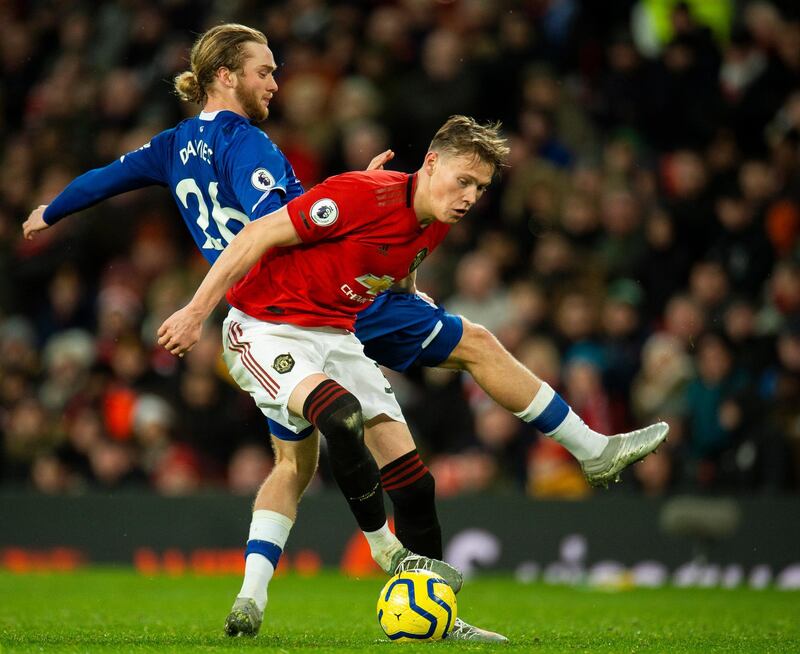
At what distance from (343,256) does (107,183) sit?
4.50 ft

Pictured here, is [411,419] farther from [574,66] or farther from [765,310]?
[574,66]

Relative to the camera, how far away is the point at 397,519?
620 centimetres

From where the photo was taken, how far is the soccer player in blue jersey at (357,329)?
6066 mm

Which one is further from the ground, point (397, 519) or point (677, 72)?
point (677, 72)

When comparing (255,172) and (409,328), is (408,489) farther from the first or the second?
(255,172)

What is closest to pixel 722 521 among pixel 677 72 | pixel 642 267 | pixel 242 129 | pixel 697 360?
pixel 697 360

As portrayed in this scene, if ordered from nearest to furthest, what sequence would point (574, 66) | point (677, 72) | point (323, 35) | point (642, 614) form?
1. point (642, 614)
2. point (677, 72)
3. point (574, 66)
4. point (323, 35)

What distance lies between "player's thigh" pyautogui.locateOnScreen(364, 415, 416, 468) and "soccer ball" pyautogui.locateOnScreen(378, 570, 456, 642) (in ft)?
2.12

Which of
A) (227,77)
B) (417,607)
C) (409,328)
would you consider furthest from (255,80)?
(417,607)

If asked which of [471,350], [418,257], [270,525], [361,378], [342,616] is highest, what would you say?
[418,257]

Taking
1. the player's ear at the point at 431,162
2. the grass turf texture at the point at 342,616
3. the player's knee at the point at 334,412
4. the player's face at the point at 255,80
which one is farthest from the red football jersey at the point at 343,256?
the grass turf texture at the point at 342,616

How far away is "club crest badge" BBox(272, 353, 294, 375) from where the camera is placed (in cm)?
580

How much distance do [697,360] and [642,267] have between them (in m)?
1.22

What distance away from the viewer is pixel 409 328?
21.1 ft
